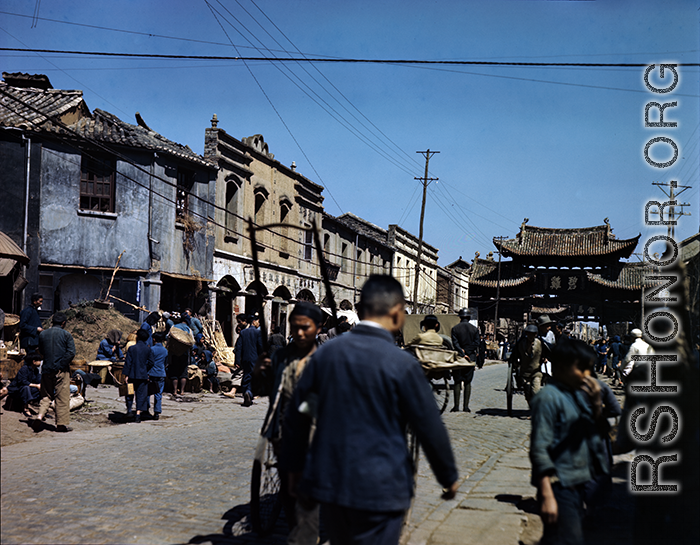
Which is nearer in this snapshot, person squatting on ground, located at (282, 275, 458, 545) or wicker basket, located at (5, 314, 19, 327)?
person squatting on ground, located at (282, 275, 458, 545)

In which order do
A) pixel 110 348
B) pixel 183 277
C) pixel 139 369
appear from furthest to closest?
pixel 183 277 < pixel 110 348 < pixel 139 369

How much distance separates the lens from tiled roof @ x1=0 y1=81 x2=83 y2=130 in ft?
68.7

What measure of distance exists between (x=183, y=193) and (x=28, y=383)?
13.7m

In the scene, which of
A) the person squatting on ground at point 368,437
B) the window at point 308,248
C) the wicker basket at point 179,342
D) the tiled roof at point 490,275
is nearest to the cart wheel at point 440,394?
the person squatting on ground at point 368,437

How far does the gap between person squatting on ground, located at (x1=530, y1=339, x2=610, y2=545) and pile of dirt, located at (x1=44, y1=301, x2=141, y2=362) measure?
16.7 metres

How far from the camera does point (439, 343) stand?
10.0 metres

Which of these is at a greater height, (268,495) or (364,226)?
(364,226)

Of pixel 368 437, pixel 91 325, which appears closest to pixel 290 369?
pixel 368 437

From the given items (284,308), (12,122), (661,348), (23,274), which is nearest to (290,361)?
(661,348)

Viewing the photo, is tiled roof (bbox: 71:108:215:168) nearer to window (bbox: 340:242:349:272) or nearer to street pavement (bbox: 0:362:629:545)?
street pavement (bbox: 0:362:629:545)

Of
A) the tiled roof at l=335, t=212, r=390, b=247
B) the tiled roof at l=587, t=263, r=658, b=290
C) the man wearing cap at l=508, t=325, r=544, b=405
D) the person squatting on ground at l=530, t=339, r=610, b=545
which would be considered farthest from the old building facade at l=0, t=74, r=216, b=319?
the tiled roof at l=587, t=263, r=658, b=290

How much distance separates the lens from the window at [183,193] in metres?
24.0

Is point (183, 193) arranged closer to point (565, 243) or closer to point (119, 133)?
point (119, 133)

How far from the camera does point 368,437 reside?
3.06 m
